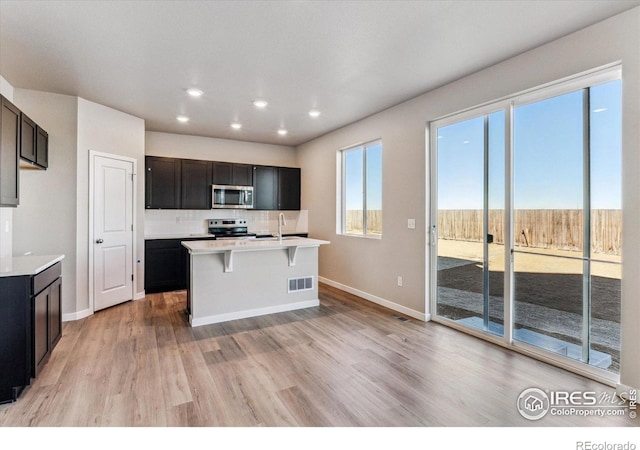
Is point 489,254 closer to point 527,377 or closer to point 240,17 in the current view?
point 527,377

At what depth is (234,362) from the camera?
2.85 meters

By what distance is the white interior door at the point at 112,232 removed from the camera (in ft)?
13.9

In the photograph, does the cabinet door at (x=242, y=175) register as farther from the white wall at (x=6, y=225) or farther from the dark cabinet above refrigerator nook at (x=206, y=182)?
the white wall at (x=6, y=225)

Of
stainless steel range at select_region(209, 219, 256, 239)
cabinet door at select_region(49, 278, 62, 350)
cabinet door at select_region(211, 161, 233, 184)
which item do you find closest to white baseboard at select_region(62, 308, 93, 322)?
cabinet door at select_region(49, 278, 62, 350)

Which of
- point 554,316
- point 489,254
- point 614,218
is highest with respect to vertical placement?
point 614,218

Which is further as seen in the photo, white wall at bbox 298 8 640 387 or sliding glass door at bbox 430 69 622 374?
sliding glass door at bbox 430 69 622 374

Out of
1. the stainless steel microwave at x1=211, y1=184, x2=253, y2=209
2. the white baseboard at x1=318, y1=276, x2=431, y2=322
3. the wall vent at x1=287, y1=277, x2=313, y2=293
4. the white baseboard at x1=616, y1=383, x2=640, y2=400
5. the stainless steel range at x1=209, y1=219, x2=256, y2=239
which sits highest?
the stainless steel microwave at x1=211, y1=184, x2=253, y2=209

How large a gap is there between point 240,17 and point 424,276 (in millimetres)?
3253

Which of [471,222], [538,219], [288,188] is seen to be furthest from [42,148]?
[538,219]

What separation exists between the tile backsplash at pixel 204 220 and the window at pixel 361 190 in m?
1.32

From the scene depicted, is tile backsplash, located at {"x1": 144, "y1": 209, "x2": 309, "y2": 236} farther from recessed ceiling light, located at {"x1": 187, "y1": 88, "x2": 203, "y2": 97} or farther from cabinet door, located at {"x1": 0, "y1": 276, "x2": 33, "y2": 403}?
cabinet door, located at {"x1": 0, "y1": 276, "x2": 33, "y2": 403}

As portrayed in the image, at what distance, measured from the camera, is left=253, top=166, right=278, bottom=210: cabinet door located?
6383mm
